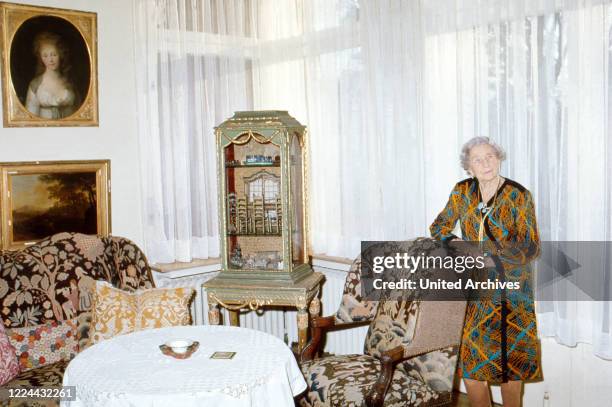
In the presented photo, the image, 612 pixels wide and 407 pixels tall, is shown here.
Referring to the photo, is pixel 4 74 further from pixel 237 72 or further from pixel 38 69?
pixel 237 72

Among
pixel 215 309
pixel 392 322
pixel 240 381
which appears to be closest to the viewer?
pixel 240 381

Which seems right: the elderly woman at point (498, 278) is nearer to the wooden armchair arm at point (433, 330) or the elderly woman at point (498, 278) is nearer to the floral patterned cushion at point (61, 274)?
the wooden armchair arm at point (433, 330)

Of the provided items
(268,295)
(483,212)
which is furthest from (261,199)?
(483,212)

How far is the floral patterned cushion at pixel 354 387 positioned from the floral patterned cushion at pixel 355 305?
34 centimetres

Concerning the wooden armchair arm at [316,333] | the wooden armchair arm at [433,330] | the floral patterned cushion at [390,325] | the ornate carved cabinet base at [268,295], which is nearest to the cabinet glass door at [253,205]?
the ornate carved cabinet base at [268,295]

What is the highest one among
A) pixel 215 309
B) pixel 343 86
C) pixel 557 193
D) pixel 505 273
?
pixel 343 86

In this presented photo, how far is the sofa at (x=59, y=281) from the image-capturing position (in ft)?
11.0

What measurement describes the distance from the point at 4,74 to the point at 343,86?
2082 mm

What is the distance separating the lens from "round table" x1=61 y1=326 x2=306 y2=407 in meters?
2.33

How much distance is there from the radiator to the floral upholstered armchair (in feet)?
3.38

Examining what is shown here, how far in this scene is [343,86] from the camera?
416 centimetres

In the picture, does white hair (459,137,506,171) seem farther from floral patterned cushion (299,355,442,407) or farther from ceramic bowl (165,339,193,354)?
ceramic bowl (165,339,193,354)

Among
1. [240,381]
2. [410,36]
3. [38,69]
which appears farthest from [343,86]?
[240,381]

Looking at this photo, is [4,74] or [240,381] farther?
[4,74]
